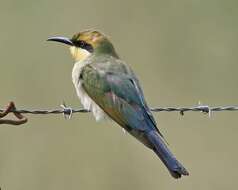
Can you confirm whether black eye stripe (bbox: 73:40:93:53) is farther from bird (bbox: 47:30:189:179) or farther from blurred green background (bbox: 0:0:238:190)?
blurred green background (bbox: 0:0:238:190)

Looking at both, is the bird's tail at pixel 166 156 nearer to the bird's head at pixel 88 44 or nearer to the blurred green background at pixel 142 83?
the bird's head at pixel 88 44

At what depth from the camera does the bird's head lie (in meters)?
7.39

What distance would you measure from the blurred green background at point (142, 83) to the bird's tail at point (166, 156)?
72.6 inches

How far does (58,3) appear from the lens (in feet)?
35.8

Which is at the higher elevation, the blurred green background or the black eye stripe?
the black eye stripe

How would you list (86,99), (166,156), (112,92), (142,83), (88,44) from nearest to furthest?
(166,156) < (112,92) < (86,99) < (88,44) < (142,83)

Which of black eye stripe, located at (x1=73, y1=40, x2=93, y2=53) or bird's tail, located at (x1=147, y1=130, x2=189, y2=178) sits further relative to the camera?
black eye stripe, located at (x1=73, y1=40, x2=93, y2=53)

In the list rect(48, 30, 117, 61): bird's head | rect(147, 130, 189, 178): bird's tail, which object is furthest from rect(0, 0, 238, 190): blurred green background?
rect(147, 130, 189, 178): bird's tail

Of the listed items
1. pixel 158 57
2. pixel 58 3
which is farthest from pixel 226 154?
pixel 58 3

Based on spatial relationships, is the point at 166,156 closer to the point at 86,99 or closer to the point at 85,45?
the point at 86,99

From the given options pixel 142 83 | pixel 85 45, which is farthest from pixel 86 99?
pixel 142 83

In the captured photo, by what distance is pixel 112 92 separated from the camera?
697 centimetres

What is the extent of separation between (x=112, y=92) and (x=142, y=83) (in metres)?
2.23

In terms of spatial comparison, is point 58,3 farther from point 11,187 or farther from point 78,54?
point 78,54
